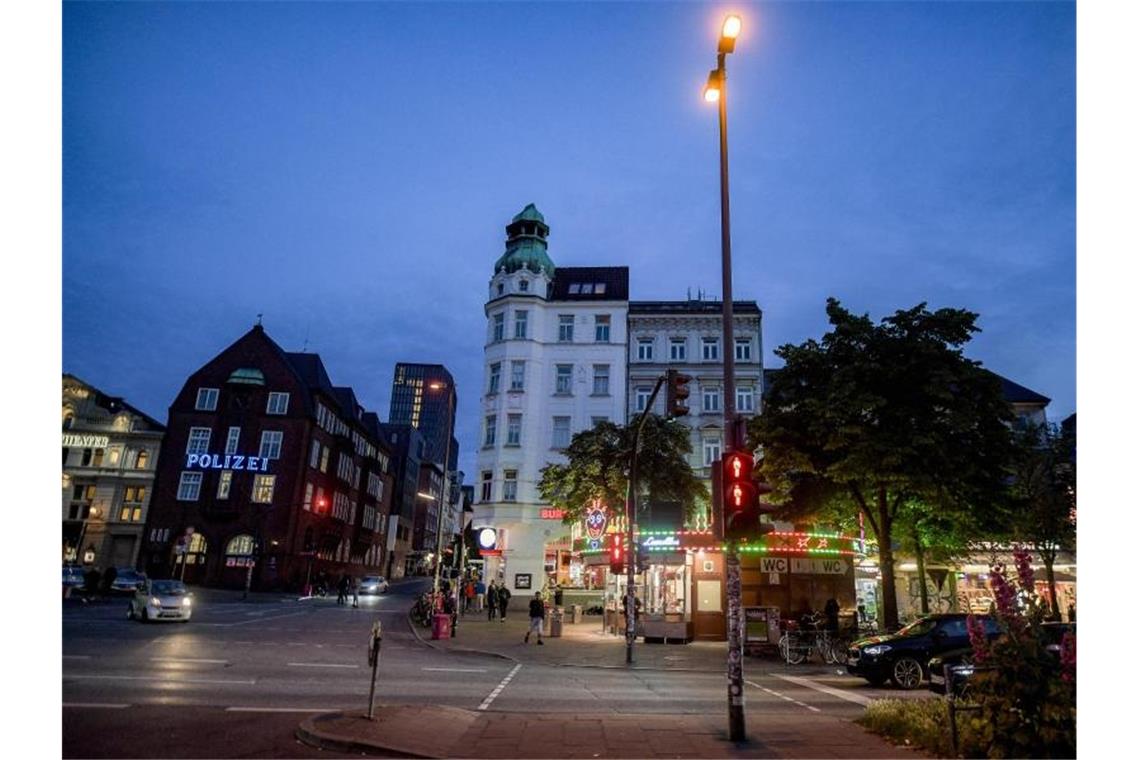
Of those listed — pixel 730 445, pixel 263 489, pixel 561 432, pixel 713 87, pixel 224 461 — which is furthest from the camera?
pixel 263 489

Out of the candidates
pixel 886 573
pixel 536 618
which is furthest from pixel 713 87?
pixel 536 618

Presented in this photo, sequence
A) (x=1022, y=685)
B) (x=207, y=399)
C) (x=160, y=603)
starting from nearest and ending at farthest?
(x=1022, y=685) < (x=160, y=603) < (x=207, y=399)

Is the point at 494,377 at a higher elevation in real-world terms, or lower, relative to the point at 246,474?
higher

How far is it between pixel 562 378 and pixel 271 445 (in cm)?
2530

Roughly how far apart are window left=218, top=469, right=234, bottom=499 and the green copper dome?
2625 centimetres

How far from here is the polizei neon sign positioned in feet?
173

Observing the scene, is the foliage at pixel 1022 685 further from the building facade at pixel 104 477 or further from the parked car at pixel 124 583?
the building facade at pixel 104 477

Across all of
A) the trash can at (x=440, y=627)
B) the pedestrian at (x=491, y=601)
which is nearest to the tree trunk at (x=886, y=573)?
the trash can at (x=440, y=627)

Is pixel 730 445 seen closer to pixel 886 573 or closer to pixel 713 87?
pixel 713 87

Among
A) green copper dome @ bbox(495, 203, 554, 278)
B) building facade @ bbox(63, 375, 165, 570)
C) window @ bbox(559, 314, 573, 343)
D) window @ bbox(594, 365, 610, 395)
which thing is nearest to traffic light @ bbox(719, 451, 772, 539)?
window @ bbox(594, 365, 610, 395)

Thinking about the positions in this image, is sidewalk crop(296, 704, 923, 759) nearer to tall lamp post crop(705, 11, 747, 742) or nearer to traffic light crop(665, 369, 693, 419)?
tall lamp post crop(705, 11, 747, 742)

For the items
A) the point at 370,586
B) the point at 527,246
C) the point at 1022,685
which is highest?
the point at 527,246

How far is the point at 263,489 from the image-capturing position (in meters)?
53.8

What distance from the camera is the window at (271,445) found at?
54.6 meters
